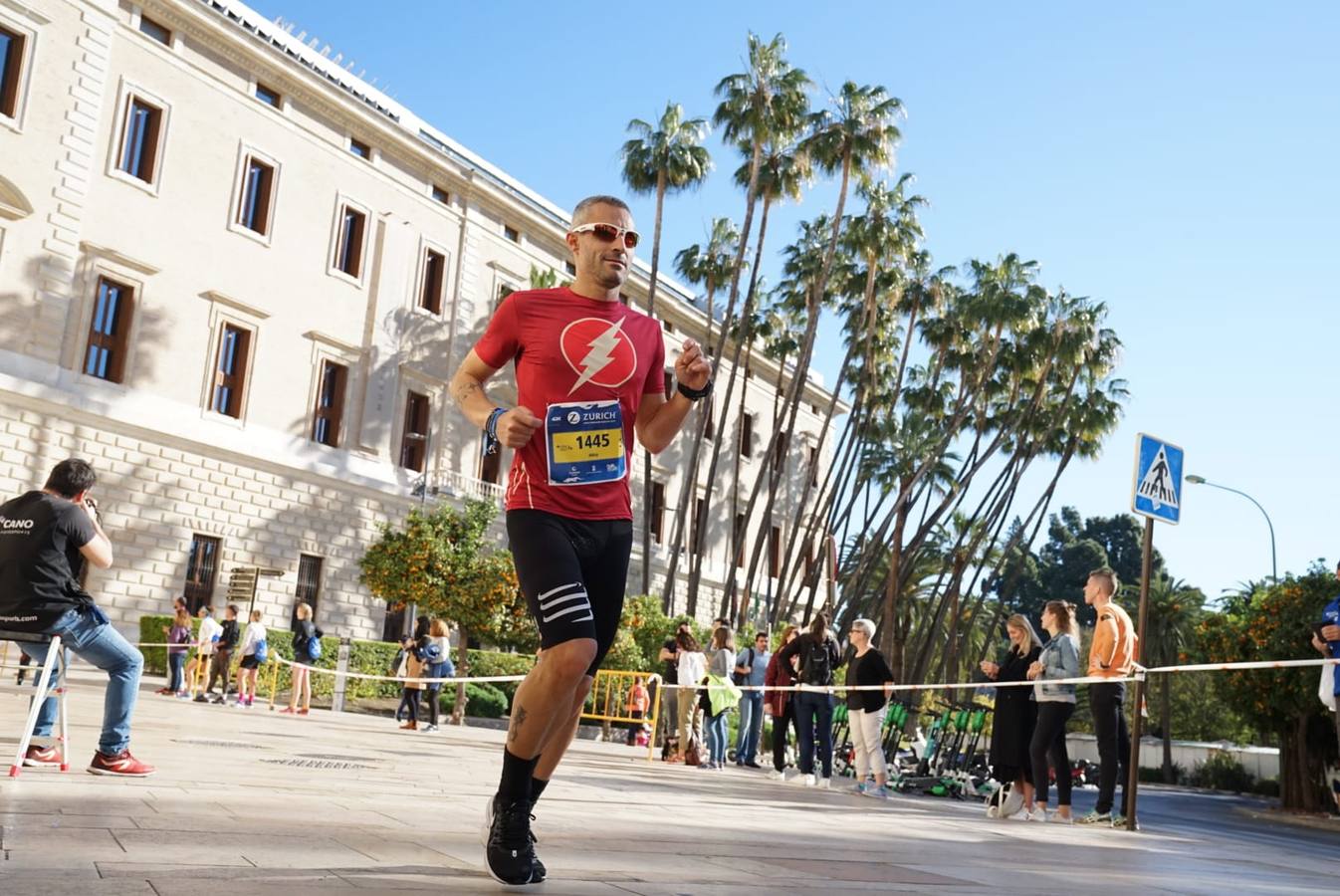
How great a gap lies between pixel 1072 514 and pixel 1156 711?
4576 centimetres

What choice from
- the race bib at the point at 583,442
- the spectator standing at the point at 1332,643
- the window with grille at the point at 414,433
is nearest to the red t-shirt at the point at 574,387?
the race bib at the point at 583,442

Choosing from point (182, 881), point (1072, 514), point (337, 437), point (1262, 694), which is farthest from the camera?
point (1072, 514)

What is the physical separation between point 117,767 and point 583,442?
3465mm

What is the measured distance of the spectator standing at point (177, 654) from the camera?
21516 mm

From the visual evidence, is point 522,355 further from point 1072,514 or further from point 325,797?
point 1072,514

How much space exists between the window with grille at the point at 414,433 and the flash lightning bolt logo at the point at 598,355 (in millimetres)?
31248

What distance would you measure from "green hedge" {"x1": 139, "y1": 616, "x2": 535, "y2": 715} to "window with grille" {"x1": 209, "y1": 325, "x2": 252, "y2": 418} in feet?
17.8

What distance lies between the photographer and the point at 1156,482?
954cm

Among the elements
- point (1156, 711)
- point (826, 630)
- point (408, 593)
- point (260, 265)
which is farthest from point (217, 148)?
point (1156, 711)

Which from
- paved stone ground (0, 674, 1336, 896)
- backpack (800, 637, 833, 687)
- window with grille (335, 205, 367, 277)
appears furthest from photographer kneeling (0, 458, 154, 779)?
window with grille (335, 205, 367, 277)

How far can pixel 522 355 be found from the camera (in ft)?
12.8

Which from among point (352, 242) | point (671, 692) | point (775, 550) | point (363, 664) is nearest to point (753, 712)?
point (671, 692)

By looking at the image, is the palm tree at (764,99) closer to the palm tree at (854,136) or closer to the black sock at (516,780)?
the palm tree at (854,136)

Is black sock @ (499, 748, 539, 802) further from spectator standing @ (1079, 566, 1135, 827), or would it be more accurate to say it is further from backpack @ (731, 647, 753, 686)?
backpack @ (731, 647, 753, 686)
